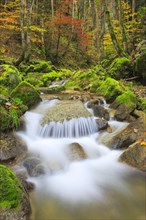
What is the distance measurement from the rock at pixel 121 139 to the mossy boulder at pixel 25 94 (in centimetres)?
292

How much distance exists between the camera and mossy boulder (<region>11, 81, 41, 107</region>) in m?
7.92

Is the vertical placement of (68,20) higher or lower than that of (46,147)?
higher

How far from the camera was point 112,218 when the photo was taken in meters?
3.95

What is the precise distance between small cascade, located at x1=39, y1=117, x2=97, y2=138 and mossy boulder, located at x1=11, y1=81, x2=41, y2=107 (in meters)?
1.43

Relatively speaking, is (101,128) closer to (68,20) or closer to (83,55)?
(68,20)

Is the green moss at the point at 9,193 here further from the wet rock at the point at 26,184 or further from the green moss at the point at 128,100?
the green moss at the point at 128,100

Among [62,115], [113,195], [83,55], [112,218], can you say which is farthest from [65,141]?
[83,55]

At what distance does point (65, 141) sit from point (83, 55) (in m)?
19.3

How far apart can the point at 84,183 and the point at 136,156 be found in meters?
1.35

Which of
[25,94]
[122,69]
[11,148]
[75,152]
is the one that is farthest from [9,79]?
[122,69]

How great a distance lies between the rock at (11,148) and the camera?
218 inches

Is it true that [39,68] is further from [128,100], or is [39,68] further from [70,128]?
[70,128]

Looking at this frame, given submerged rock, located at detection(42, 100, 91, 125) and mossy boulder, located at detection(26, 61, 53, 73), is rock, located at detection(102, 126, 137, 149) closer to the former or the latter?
submerged rock, located at detection(42, 100, 91, 125)

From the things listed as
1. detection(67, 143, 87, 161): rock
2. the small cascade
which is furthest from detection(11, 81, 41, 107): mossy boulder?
detection(67, 143, 87, 161): rock
